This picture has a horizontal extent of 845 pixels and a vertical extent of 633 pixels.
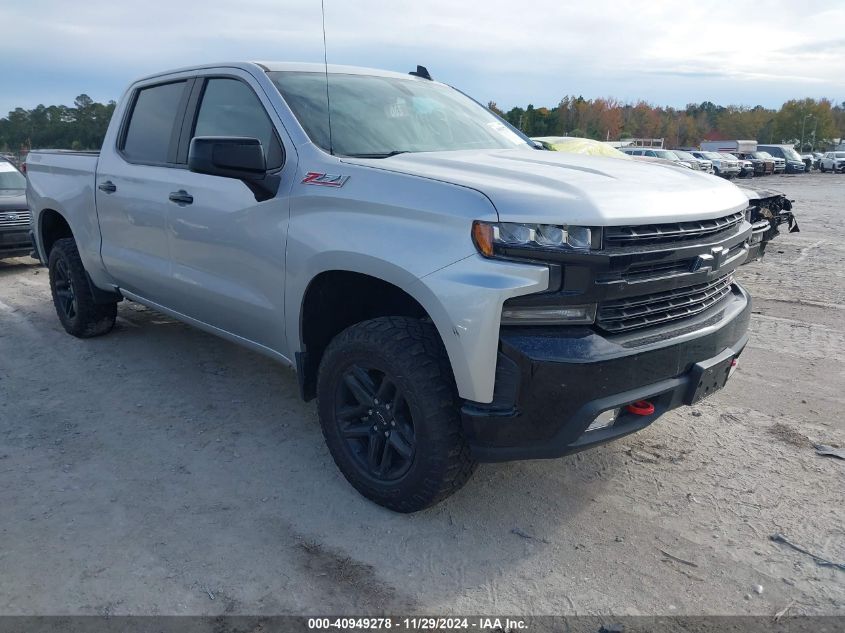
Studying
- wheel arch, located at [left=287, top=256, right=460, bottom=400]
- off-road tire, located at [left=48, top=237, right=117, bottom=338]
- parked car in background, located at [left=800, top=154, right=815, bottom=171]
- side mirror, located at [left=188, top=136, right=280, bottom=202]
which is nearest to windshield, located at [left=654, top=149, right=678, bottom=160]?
parked car in background, located at [left=800, top=154, right=815, bottom=171]

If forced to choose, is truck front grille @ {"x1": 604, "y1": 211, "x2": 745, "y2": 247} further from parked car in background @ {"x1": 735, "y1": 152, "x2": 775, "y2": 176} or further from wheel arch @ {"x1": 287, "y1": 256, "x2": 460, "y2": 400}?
parked car in background @ {"x1": 735, "y1": 152, "x2": 775, "y2": 176}

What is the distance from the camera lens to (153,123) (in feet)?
15.3

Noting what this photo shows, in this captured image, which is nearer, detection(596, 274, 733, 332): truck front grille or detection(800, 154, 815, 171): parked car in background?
detection(596, 274, 733, 332): truck front grille

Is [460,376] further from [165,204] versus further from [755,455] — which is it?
[165,204]

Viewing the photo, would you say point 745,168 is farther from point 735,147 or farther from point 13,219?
point 13,219

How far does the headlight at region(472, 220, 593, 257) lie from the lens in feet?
8.40

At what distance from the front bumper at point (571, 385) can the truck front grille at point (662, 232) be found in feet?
1.15

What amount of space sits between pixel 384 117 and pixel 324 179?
77cm

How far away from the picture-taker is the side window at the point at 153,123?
4.44 metres

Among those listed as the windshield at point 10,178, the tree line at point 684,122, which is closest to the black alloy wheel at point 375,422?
the windshield at point 10,178

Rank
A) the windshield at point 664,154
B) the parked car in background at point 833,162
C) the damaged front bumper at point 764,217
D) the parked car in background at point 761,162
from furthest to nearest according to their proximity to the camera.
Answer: the parked car in background at point 833,162, the parked car in background at point 761,162, the windshield at point 664,154, the damaged front bumper at point 764,217

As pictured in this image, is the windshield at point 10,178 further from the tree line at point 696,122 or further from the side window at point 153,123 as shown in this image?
the tree line at point 696,122

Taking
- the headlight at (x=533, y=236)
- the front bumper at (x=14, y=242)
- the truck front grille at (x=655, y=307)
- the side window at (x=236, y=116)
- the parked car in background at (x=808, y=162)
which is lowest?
the parked car in background at (x=808, y=162)

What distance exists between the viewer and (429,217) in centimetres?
276
